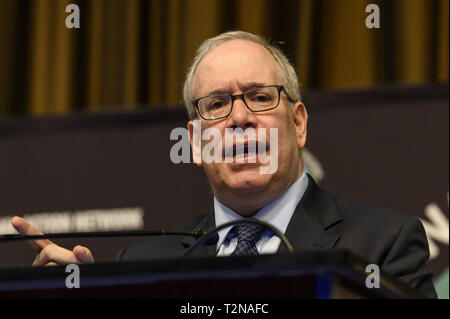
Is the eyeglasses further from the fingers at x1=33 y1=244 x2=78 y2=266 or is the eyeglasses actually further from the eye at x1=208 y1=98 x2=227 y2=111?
the fingers at x1=33 y1=244 x2=78 y2=266

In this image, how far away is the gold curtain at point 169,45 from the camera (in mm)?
3100

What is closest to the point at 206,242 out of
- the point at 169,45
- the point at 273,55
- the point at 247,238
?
the point at 247,238

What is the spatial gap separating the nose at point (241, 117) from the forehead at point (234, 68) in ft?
0.17

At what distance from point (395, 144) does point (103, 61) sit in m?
1.51

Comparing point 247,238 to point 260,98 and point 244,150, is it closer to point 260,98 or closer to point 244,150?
point 244,150

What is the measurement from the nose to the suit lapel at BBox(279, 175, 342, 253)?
0.81 feet

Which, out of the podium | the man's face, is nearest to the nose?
the man's face

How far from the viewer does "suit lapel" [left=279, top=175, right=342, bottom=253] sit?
190cm

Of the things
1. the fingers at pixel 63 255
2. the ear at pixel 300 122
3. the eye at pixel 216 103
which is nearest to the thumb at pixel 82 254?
the fingers at pixel 63 255

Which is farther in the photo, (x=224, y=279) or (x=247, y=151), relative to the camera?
(x=247, y=151)

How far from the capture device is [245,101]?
6.82 feet

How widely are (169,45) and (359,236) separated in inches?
69.7

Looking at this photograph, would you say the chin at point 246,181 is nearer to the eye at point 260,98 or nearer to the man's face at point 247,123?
the man's face at point 247,123
